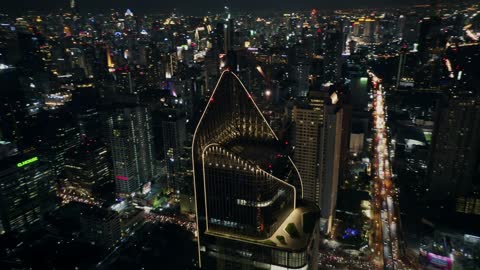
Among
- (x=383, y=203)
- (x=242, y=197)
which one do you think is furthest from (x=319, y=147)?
(x=242, y=197)

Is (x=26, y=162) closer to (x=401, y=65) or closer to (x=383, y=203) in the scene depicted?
(x=383, y=203)

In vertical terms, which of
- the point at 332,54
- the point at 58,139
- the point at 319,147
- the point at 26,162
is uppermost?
the point at 332,54

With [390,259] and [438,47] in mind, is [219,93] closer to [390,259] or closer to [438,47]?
[390,259]

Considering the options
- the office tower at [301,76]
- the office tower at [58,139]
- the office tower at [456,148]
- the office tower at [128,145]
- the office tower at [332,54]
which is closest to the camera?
the office tower at [456,148]

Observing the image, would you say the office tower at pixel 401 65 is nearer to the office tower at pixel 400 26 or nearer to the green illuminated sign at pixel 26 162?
the office tower at pixel 400 26

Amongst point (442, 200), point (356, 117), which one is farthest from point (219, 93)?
point (356, 117)

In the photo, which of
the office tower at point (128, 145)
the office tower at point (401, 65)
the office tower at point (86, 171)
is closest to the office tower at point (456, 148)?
the office tower at point (401, 65)
